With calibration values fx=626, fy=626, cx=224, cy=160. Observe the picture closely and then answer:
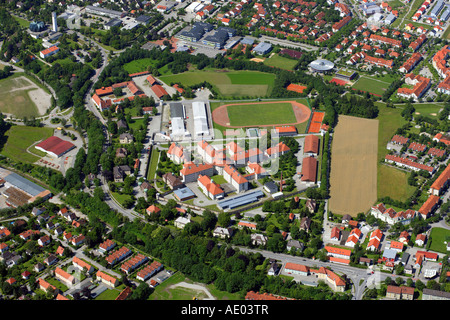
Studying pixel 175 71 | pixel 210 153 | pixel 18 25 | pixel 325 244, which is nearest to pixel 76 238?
pixel 210 153

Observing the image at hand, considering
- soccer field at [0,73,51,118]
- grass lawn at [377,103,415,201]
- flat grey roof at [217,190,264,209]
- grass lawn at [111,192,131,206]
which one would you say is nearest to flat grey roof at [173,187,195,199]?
flat grey roof at [217,190,264,209]

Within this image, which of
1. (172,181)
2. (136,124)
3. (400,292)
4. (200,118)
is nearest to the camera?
(400,292)

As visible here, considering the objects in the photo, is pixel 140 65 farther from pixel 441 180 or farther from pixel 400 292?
pixel 400 292

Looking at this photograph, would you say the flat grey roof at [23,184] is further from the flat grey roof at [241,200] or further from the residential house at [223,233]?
the residential house at [223,233]

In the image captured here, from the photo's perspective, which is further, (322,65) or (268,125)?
(322,65)

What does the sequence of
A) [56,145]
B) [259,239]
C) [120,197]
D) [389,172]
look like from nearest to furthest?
[259,239] < [120,197] < [389,172] < [56,145]

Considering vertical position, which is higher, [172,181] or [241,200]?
[172,181]

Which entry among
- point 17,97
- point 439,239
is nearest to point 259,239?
point 439,239
